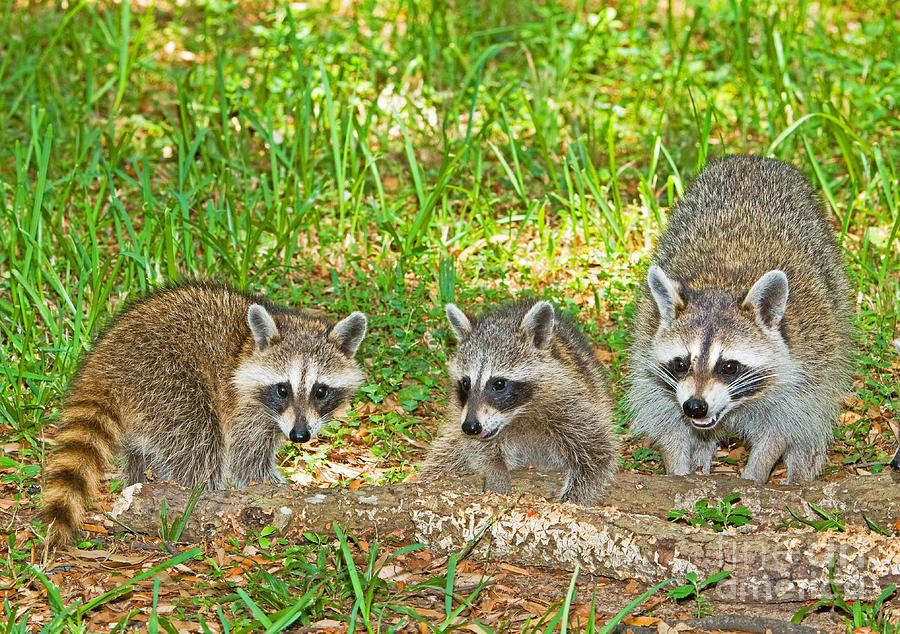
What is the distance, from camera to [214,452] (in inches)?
187

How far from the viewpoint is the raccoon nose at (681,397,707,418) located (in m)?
4.34

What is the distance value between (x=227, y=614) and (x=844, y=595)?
84.1 inches

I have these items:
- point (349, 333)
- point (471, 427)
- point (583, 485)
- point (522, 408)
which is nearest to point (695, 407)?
point (583, 485)

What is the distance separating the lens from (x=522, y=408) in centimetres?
474

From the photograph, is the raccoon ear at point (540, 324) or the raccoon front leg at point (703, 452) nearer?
the raccoon ear at point (540, 324)

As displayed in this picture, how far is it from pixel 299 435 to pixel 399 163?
3.51m

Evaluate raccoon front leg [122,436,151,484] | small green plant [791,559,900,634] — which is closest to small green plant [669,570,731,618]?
small green plant [791,559,900,634]

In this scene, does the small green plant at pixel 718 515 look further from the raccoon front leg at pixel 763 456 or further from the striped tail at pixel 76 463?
the striped tail at pixel 76 463

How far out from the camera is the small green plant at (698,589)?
366cm

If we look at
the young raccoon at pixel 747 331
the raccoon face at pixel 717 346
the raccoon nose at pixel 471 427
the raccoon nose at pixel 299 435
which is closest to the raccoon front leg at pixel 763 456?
the young raccoon at pixel 747 331

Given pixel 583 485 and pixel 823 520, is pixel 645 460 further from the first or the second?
pixel 823 520

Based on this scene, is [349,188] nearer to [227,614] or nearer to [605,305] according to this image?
[605,305]

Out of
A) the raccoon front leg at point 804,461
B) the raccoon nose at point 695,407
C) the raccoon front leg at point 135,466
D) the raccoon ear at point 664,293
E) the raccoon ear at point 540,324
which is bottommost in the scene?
the raccoon front leg at point 135,466

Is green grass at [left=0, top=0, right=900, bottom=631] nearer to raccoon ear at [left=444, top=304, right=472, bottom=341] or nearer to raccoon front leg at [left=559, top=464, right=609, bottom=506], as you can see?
raccoon ear at [left=444, top=304, right=472, bottom=341]
